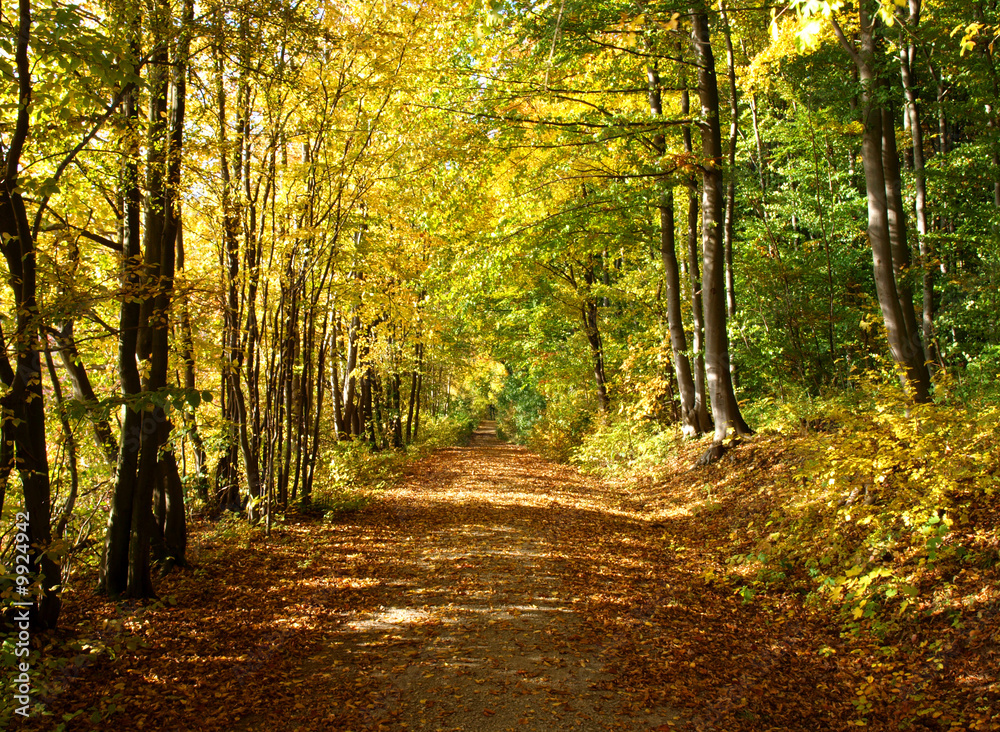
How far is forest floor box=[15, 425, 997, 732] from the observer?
364cm

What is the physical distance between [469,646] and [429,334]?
486 inches

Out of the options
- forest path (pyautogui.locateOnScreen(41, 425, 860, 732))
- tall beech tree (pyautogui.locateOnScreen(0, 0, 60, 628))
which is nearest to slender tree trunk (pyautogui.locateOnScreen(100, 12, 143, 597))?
forest path (pyautogui.locateOnScreen(41, 425, 860, 732))

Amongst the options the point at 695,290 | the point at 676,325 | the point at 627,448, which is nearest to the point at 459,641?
the point at 695,290

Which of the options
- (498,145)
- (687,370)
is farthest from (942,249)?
(498,145)

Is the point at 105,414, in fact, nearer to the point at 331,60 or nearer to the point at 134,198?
the point at 134,198

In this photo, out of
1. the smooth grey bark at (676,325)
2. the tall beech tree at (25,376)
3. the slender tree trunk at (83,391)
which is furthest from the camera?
the smooth grey bark at (676,325)

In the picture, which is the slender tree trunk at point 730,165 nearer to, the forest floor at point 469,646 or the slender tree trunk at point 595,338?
the forest floor at point 469,646

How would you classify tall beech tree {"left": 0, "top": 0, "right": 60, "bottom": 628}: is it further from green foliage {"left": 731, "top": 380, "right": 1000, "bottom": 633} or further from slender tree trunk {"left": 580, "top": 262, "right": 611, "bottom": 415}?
slender tree trunk {"left": 580, "top": 262, "right": 611, "bottom": 415}

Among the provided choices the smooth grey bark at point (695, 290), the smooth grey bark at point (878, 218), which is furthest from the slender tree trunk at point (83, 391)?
the smooth grey bark at point (695, 290)

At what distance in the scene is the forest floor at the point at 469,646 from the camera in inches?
143

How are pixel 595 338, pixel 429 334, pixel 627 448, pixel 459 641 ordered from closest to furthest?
pixel 459 641 → pixel 627 448 → pixel 429 334 → pixel 595 338

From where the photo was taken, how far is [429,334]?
1650 centimetres

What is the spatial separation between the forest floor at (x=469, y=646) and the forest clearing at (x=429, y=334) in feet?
0.12

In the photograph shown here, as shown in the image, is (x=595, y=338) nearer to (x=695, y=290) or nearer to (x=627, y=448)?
A: (x=627, y=448)
